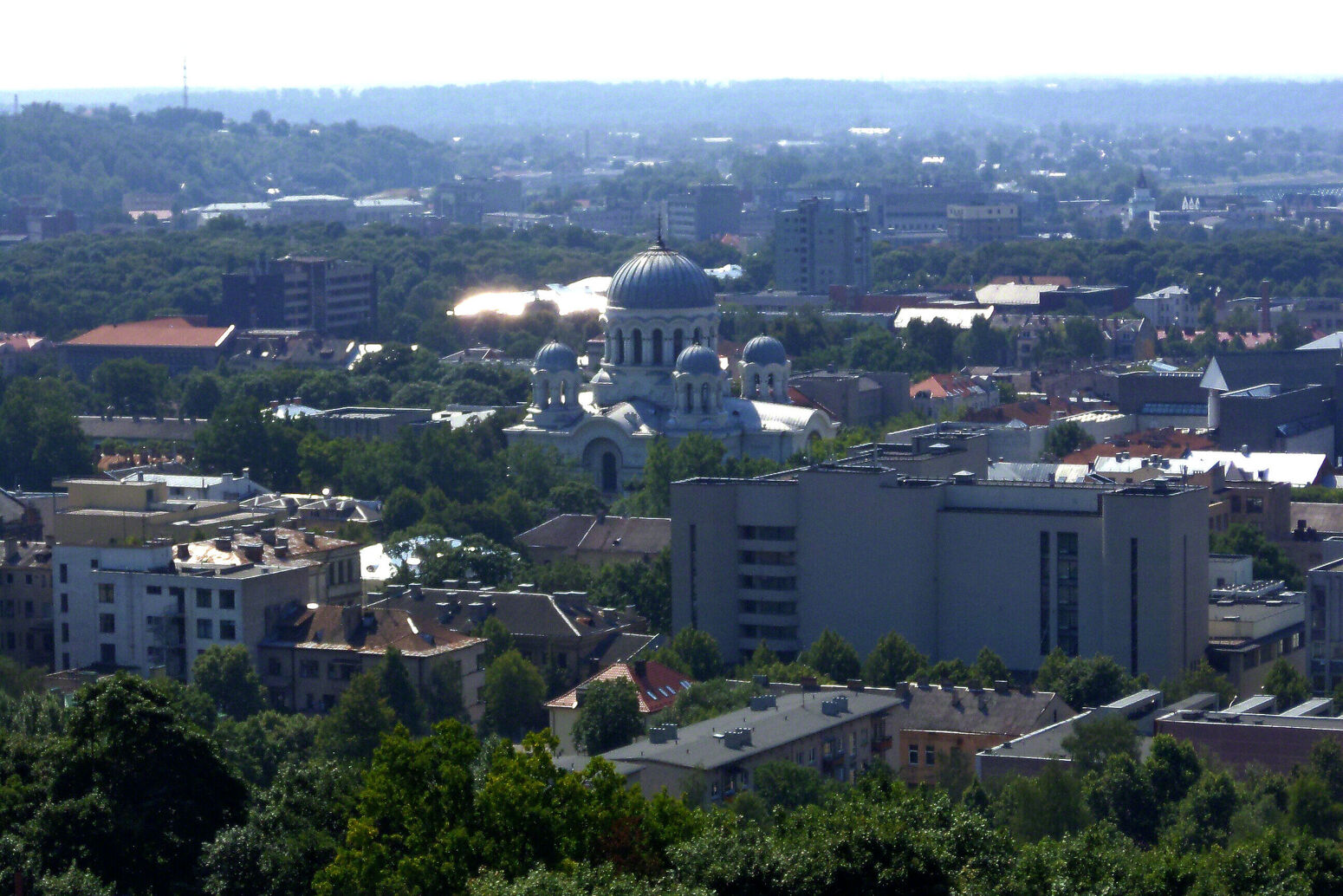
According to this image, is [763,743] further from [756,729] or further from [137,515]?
[137,515]

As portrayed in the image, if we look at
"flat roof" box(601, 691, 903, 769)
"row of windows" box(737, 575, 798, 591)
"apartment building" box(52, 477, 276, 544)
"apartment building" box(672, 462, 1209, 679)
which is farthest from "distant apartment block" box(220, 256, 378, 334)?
"flat roof" box(601, 691, 903, 769)

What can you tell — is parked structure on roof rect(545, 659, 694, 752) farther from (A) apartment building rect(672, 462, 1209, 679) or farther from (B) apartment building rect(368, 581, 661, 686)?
(A) apartment building rect(672, 462, 1209, 679)

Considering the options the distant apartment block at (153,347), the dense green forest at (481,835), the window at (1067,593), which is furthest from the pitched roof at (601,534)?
the distant apartment block at (153,347)

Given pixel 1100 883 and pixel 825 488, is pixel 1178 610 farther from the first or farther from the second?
pixel 1100 883

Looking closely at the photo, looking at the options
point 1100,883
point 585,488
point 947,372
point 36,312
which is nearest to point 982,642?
point 585,488

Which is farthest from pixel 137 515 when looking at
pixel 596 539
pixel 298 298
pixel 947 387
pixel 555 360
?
pixel 298 298

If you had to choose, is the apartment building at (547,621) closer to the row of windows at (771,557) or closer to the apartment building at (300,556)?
the apartment building at (300,556)
